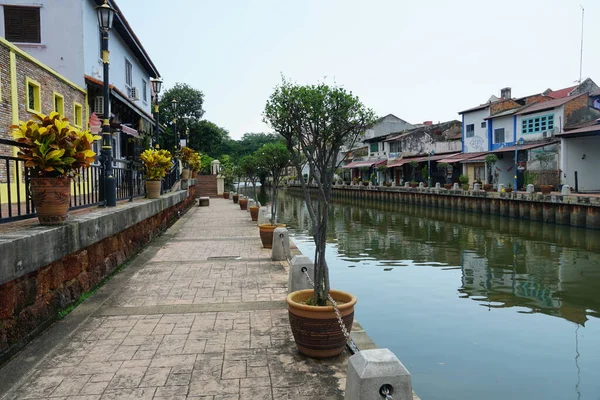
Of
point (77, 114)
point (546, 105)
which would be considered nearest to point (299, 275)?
point (77, 114)

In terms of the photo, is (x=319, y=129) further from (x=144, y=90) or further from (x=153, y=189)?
(x=144, y=90)

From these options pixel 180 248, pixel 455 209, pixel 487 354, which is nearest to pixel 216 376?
pixel 487 354

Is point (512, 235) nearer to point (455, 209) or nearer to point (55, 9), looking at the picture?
point (455, 209)

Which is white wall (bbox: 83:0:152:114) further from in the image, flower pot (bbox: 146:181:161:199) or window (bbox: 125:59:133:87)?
flower pot (bbox: 146:181:161:199)

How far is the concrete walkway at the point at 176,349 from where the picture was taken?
4188mm

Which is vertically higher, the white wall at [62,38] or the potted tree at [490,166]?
the white wall at [62,38]

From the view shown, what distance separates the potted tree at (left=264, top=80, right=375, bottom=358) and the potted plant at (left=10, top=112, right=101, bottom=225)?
9.00 ft

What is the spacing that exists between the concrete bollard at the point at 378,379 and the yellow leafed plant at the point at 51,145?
4.53m

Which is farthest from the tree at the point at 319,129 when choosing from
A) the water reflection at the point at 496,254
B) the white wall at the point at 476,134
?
the white wall at the point at 476,134

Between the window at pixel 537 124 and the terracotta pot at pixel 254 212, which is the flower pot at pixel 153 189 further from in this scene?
the window at pixel 537 124

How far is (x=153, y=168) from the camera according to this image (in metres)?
13.6

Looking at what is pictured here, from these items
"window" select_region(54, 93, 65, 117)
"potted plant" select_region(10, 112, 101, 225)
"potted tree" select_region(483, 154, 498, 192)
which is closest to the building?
"window" select_region(54, 93, 65, 117)

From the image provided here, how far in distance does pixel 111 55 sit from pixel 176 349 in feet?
60.8

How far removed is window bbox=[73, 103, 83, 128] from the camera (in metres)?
17.0
